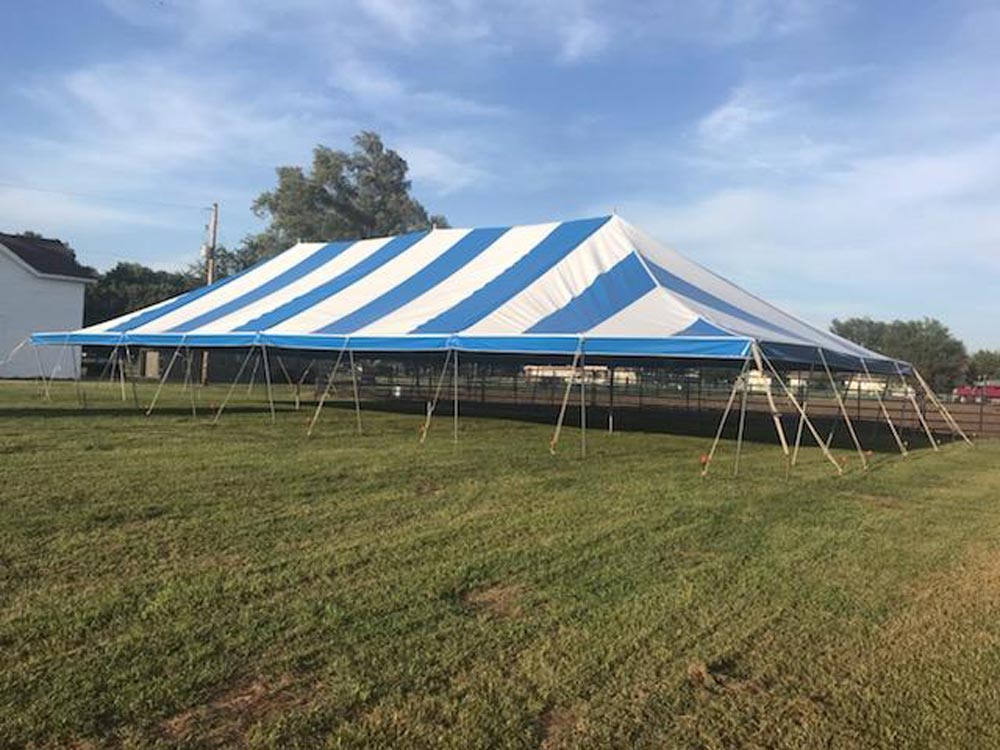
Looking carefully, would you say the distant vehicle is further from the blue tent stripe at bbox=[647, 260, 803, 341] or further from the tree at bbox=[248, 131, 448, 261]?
the tree at bbox=[248, 131, 448, 261]

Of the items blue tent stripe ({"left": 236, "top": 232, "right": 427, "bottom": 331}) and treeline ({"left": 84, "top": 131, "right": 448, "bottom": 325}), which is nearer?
blue tent stripe ({"left": 236, "top": 232, "right": 427, "bottom": 331})

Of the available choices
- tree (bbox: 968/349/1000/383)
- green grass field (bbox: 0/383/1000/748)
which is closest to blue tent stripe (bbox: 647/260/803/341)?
green grass field (bbox: 0/383/1000/748)

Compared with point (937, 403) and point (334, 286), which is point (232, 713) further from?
point (937, 403)

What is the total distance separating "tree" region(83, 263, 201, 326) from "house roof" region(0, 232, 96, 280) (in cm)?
1016

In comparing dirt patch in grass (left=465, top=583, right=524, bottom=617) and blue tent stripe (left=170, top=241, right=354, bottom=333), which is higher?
blue tent stripe (left=170, top=241, right=354, bottom=333)

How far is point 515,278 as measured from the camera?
43.4 feet

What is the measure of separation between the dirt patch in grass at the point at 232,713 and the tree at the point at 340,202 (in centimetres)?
4043

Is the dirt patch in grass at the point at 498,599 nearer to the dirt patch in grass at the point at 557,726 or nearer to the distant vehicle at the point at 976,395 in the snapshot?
the dirt patch in grass at the point at 557,726

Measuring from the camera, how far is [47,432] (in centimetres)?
1066

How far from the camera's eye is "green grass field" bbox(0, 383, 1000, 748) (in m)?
2.90

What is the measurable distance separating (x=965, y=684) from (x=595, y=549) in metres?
2.33

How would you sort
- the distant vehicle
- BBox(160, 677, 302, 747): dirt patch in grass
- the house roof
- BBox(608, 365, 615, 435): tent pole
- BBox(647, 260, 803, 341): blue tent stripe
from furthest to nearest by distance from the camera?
1. the house roof
2. the distant vehicle
3. BBox(608, 365, 615, 435): tent pole
4. BBox(647, 260, 803, 341): blue tent stripe
5. BBox(160, 677, 302, 747): dirt patch in grass

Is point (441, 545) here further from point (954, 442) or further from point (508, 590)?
point (954, 442)

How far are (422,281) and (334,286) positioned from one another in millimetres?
1987
